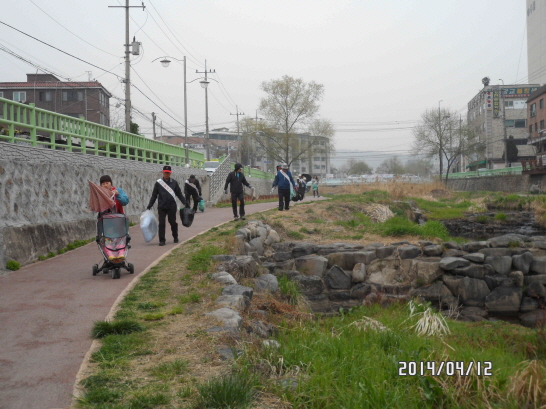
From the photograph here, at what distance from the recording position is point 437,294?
13430 mm

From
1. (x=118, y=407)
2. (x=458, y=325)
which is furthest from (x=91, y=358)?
(x=458, y=325)

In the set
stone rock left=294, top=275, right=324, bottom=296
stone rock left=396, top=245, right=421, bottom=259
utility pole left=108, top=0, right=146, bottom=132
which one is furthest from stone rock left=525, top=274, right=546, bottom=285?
utility pole left=108, top=0, right=146, bottom=132

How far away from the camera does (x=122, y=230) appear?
9.39m

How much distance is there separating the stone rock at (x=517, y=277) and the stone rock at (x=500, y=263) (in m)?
0.22

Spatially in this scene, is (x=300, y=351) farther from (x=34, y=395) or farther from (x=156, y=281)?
(x=156, y=281)

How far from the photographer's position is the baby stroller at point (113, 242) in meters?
9.12

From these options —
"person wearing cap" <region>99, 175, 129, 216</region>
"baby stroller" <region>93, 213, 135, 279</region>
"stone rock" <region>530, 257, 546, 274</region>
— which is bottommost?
"stone rock" <region>530, 257, 546, 274</region>

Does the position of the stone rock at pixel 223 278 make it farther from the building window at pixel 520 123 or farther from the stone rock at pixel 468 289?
the building window at pixel 520 123

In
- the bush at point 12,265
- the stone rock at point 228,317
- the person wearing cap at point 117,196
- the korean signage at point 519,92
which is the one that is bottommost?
the stone rock at point 228,317

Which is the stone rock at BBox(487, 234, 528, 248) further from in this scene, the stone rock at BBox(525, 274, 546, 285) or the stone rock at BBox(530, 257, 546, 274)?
the stone rock at BBox(525, 274, 546, 285)

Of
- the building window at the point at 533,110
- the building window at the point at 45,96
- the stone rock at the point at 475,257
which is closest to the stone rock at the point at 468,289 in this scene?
the stone rock at the point at 475,257

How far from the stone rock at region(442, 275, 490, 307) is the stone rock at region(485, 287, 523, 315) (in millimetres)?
186

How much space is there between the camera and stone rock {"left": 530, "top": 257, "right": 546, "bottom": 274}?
14391mm

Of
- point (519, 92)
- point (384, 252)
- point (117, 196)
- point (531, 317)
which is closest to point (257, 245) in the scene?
point (384, 252)
